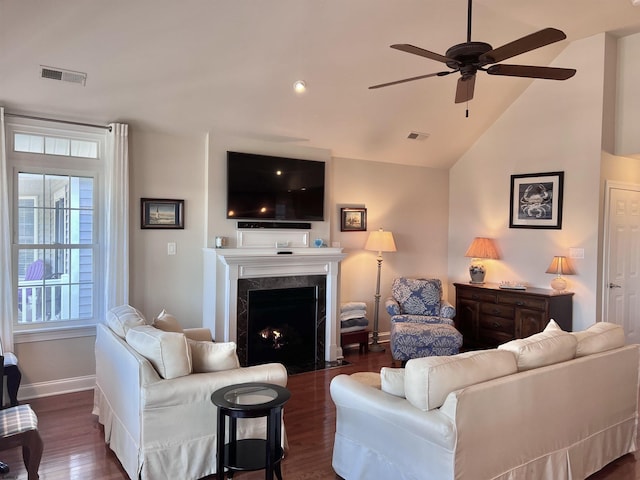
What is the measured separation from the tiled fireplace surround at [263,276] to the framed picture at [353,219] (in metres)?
0.53

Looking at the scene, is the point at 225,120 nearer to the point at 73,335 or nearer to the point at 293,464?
the point at 73,335

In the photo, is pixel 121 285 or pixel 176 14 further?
pixel 121 285

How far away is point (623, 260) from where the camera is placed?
17.5 feet

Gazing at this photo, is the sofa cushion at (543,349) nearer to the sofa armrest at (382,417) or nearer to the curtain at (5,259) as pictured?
the sofa armrest at (382,417)

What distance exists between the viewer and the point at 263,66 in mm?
3998

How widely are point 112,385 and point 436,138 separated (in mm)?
4610

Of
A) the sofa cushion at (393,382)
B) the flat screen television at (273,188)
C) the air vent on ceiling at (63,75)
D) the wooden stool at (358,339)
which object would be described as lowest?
the wooden stool at (358,339)

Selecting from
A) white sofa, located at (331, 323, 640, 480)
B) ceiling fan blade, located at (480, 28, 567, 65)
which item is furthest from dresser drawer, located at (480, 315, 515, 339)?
ceiling fan blade, located at (480, 28, 567, 65)

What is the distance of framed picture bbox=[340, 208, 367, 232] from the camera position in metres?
5.73

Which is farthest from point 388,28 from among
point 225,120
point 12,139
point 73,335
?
point 73,335

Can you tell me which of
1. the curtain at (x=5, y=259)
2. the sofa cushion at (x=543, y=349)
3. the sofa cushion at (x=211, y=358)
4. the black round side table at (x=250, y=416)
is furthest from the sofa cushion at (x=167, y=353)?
the sofa cushion at (x=543, y=349)

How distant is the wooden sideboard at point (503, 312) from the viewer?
502 centimetres

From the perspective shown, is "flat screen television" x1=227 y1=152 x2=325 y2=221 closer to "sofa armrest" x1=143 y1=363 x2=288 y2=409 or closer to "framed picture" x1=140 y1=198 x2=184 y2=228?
"framed picture" x1=140 y1=198 x2=184 y2=228

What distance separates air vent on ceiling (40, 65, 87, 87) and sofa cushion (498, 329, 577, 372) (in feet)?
12.0
